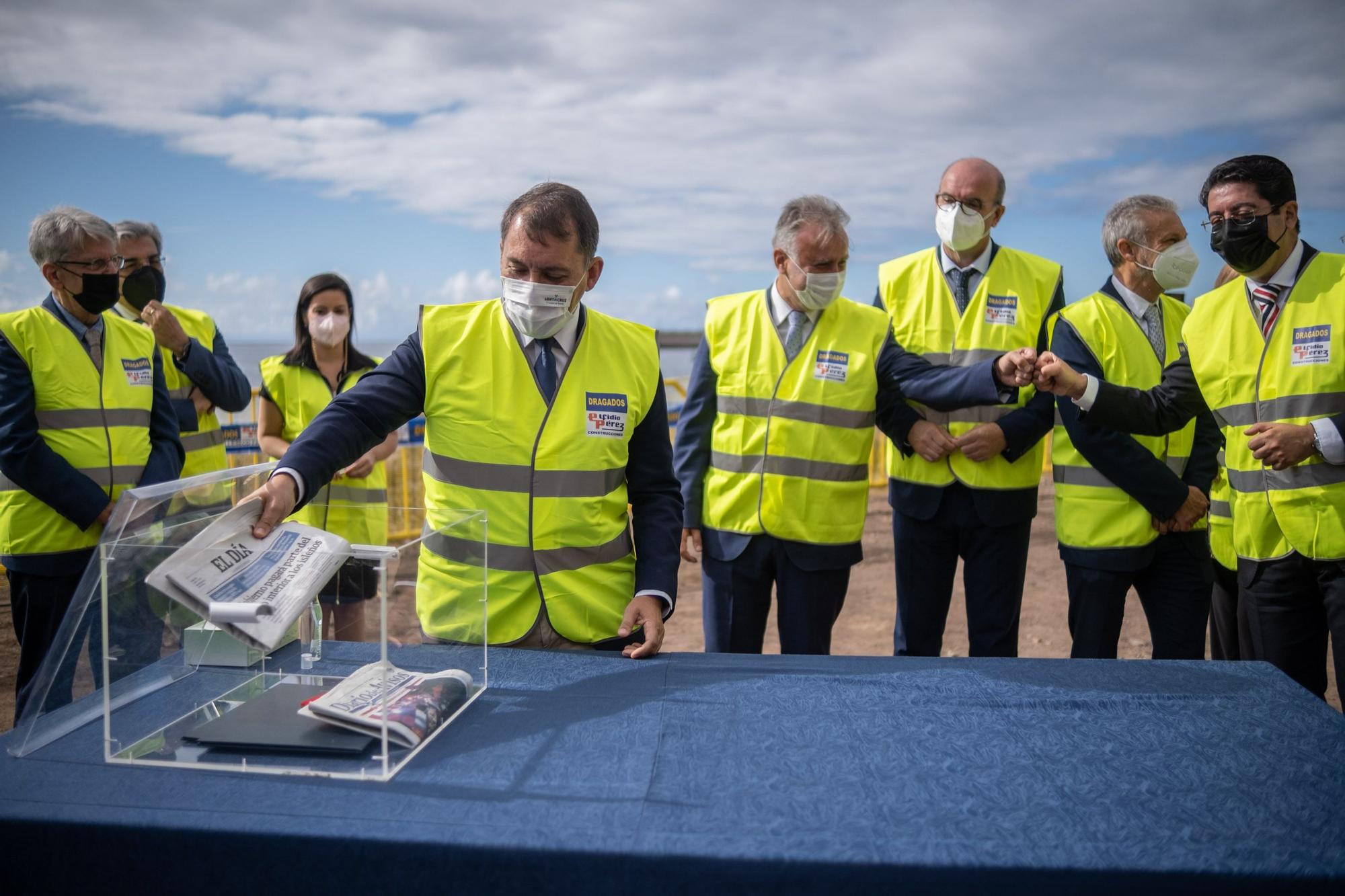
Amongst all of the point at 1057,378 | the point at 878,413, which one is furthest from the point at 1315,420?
the point at 878,413

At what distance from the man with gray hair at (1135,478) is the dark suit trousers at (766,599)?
0.99 meters

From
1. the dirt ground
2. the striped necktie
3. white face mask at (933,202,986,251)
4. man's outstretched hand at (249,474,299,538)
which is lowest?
the dirt ground

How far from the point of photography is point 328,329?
14.9 feet

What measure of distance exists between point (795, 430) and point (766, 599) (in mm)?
755

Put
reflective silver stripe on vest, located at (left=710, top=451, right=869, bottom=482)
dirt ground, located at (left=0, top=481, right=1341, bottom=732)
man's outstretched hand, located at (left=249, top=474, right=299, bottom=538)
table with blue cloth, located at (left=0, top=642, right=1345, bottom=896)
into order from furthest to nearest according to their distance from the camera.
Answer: dirt ground, located at (left=0, top=481, right=1341, bottom=732), reflective silver stripe on vest, located at (left=710, top=451, right=869, bottom=482), man's outstretched hand, located at (left=249, top=474, right=299, bottom=538), table with blue cloth, located at (left=0, top=642, right=1345, bottom=896)

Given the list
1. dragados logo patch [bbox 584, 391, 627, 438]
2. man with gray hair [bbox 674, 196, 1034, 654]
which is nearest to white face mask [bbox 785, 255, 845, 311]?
man with gray hair [bbox 674, 196, 1034, 654]

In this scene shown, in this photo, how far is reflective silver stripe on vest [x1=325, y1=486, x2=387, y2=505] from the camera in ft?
13.2

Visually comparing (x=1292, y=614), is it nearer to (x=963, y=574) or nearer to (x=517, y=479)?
(x=963, y=574)

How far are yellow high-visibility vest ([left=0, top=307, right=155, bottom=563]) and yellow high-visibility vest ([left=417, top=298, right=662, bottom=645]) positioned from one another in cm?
194

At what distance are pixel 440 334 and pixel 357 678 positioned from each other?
1.02 metres

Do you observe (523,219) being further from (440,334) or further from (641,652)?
(641,652)

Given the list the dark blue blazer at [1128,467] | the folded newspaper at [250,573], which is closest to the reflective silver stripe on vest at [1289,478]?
the dark blue blazer at [1128,467]

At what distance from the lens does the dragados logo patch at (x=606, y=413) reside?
8.70 feet

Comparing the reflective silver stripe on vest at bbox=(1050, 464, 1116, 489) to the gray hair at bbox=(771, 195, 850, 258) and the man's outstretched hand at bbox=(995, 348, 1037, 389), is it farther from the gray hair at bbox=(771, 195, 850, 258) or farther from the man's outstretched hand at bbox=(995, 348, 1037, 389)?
the gray hair at bbox=(771, 195, 850, 258)
